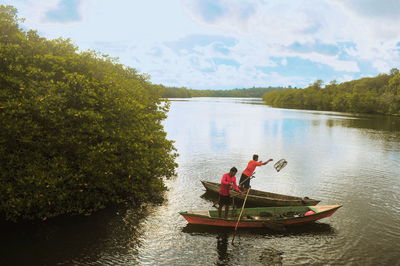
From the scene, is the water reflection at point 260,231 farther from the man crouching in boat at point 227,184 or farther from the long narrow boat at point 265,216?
the man crouching in boat at point 227,184

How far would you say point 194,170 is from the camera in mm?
31891

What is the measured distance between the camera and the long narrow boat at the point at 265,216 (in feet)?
58.2

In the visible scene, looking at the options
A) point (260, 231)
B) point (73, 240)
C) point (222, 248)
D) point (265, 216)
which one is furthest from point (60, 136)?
point (265, 216)

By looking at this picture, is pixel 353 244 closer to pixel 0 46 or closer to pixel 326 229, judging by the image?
pixel 326 229

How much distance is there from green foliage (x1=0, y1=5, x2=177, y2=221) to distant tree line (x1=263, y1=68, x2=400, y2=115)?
120 metres

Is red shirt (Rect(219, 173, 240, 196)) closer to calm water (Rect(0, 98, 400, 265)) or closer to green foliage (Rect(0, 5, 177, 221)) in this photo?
calm water (Rect(0, 98, 400, 265))

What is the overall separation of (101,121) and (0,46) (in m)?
6.94

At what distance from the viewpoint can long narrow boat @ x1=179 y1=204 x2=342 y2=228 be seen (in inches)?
698

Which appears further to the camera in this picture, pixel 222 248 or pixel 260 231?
pixel 260 231

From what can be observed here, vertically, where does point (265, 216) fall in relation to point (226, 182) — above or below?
below

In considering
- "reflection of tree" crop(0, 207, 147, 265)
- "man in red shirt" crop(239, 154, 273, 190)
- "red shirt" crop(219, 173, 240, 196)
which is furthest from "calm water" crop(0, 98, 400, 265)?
"man in red shirt" crop(239, 154, 273, 190)

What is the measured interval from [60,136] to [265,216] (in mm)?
13462

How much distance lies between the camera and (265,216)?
739 inches

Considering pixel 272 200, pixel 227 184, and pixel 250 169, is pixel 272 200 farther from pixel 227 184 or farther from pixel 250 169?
pixel 227 184
